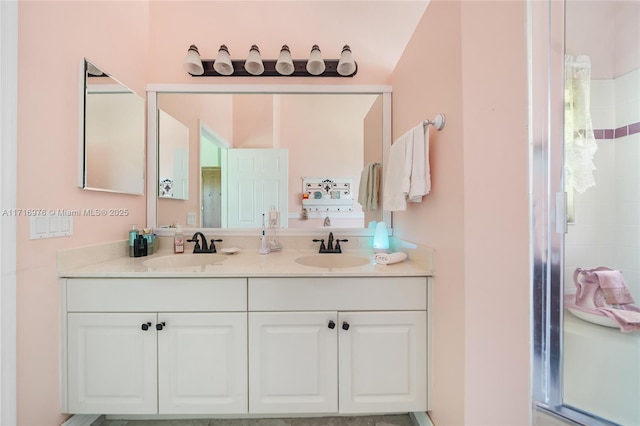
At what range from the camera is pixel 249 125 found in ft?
5.13

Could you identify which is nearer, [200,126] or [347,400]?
[347,400]

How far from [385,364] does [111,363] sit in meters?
1.18

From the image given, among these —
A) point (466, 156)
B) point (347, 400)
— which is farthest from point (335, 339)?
point (466, 156)

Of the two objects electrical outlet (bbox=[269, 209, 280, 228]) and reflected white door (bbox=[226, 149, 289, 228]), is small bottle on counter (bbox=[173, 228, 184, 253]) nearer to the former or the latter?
reflected white door (bbox=[226, 149, 289, 228])

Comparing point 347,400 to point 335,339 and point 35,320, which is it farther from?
point 35,320

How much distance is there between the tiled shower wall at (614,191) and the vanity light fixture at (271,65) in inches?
53.5

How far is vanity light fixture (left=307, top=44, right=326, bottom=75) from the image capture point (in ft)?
4.73

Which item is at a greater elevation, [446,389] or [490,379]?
[490,379]

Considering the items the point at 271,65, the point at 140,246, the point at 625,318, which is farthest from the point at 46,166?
the point at 625,318

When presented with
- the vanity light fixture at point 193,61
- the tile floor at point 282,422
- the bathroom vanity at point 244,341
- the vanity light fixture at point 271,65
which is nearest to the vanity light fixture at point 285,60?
the vanity light fixture at point 271,65

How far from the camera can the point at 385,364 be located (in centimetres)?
103

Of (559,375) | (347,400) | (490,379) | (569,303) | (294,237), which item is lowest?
(347,400)

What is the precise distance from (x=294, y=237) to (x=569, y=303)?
1.47 meters

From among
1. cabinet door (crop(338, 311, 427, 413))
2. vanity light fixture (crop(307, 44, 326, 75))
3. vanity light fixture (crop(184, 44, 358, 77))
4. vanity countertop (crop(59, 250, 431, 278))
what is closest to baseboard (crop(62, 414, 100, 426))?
vanity countertop (crop(59, 250, 431, 278))
